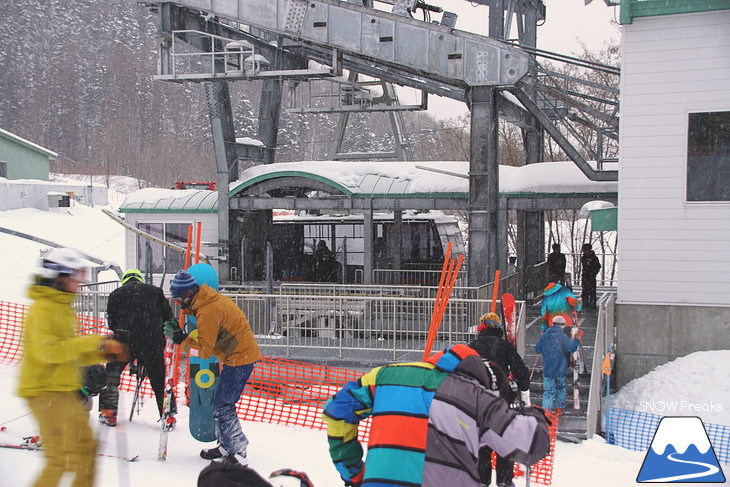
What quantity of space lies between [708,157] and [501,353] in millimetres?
7675

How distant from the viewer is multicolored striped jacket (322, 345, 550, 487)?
3191 mm

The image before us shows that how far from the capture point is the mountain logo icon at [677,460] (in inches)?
294

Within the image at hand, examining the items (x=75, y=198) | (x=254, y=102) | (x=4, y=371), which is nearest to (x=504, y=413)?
(x=4, y=371)

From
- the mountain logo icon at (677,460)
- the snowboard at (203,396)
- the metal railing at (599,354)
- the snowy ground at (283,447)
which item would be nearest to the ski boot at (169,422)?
the snowy ground at (283,447)

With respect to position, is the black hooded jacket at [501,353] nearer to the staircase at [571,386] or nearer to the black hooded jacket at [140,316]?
the staircase at [571,386]

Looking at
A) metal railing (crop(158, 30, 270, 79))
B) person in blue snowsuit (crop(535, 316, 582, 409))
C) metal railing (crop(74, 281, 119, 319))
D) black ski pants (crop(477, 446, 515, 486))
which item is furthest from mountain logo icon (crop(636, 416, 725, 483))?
metal railing (crop(158, 30, 270, 79))

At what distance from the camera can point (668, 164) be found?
12773 millimetres

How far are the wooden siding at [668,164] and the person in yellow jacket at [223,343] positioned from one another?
8.75 m

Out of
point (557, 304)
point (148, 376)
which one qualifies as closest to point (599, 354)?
point (557, 304)

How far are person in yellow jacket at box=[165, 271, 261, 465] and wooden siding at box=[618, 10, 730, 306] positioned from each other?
875 cm

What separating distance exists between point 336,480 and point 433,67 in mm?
11435

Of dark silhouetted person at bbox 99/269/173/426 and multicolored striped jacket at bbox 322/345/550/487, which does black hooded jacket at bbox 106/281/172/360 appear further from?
multicolored striped jacket at bbox 322/345/550/487

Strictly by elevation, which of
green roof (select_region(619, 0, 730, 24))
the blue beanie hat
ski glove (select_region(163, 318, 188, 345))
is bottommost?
ski glove (select_region(163, 318, 188, 345))

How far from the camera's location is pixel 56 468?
14.0 ft
